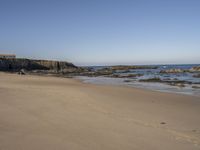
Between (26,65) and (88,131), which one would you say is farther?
(26,65)

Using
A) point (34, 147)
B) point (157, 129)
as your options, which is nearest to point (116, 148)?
point (34, 147)

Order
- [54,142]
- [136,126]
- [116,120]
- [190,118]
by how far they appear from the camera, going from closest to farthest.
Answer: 1. [54,142]
2. [136,126]
3. [116,120]
4. [190,118]

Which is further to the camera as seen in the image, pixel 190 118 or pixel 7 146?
pixel 190 118

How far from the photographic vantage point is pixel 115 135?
481 cm

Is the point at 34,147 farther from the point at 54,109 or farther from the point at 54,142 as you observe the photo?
the point at 54,109

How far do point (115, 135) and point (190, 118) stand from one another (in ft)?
11.2

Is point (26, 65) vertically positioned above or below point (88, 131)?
above

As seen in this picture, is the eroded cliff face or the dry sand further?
the eroded cliff face

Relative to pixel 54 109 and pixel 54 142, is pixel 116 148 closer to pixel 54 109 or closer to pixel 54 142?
pixel 54 142

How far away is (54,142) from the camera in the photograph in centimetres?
421

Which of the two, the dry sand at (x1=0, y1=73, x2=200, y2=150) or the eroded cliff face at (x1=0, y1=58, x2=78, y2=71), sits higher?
the eroded cliff face at (x1=0, y1=58, x2=78, y2=71)

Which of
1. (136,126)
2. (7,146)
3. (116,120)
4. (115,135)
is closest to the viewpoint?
(7,146)

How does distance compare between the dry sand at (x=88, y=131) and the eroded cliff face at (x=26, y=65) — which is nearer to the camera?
the dry sand at (x=88, y=131)

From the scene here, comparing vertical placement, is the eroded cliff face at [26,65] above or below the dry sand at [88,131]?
above
